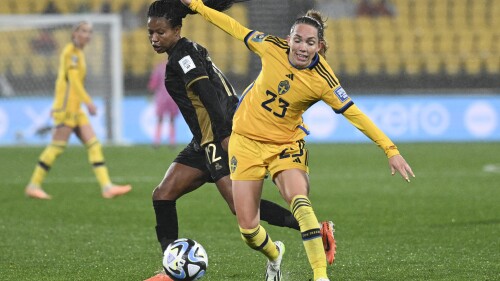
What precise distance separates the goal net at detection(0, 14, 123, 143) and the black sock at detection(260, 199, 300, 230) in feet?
45.9

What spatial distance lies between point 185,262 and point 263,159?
859mm

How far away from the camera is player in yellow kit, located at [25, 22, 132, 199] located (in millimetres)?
11688

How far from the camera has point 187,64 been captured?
6.30 metres

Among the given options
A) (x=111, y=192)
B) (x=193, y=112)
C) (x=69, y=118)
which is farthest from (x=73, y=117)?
(x=193, y=112)

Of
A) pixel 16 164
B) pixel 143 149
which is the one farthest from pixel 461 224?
pixel 143 149

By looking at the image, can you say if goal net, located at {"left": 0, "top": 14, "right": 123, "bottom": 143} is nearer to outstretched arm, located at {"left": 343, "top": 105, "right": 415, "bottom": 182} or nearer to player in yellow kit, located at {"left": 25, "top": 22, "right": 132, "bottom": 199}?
player in yellow kit, located at {"left": 25, "top": 22, "right": 132, "bottom": 199}

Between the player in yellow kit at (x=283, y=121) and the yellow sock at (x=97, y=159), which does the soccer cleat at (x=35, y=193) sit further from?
the player in yellow kit at (x=283, y=121)

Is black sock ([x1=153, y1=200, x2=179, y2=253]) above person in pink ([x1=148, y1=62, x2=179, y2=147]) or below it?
above

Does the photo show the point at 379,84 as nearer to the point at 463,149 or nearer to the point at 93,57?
the point at 463,149

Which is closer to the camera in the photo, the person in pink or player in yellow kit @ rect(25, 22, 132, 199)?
player in yellow kit @ rect(25, 22, 132, 199)

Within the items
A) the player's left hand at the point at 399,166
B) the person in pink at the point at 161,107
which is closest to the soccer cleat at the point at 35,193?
the player's left hand at the point at 399,166

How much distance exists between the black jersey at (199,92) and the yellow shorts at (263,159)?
300 mm

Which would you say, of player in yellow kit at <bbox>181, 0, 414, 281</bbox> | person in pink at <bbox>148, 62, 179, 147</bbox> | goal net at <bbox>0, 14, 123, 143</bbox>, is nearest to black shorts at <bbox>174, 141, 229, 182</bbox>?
player in yellow kit at <bbox>181, 0, 414, 281</bbox>

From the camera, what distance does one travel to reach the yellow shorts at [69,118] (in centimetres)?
1173
